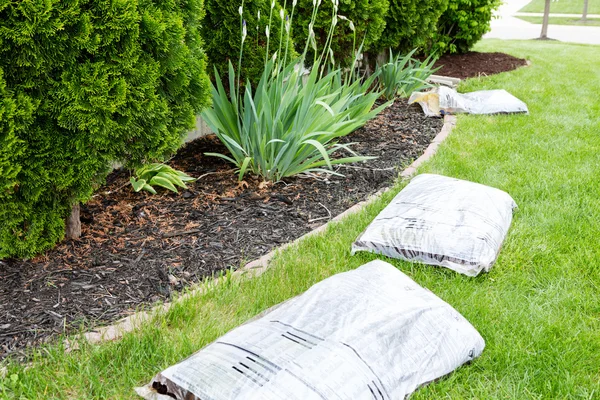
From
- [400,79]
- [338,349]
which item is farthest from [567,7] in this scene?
[338,349]

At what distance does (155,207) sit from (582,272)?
2.29 meters

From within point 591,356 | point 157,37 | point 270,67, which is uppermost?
point 157,37

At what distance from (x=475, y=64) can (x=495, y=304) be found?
6974 mm

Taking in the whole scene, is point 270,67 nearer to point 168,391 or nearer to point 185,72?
point 185,72

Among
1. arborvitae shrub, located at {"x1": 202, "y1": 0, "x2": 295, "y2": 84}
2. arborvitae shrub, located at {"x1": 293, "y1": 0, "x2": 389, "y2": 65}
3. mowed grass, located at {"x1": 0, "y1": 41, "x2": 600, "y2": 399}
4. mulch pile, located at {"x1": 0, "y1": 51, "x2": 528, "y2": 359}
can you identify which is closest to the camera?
mowed grass, located at {"x1": 0, "y1": 41, "x2": 600, "y2": 399}

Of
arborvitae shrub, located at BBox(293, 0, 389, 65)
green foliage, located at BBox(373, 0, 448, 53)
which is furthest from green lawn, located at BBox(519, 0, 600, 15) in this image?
arborvitae shrub, located at BBox(293, 0, 389, 65)

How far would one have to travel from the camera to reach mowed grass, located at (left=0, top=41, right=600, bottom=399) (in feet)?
6.53

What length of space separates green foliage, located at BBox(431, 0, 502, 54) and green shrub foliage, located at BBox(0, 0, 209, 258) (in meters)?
6.55

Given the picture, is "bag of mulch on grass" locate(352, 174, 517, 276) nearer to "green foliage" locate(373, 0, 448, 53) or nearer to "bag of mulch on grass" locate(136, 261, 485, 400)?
"bag of mulch on grass" locate(136, 261, 485, 400)

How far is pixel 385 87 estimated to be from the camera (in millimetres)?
6273

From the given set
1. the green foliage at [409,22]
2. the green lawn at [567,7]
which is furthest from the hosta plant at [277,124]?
the green lawn at [567,7]

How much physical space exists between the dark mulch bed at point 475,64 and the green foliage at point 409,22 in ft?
2.72

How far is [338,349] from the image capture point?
1.84m

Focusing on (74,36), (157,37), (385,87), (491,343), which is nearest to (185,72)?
(157,37)
